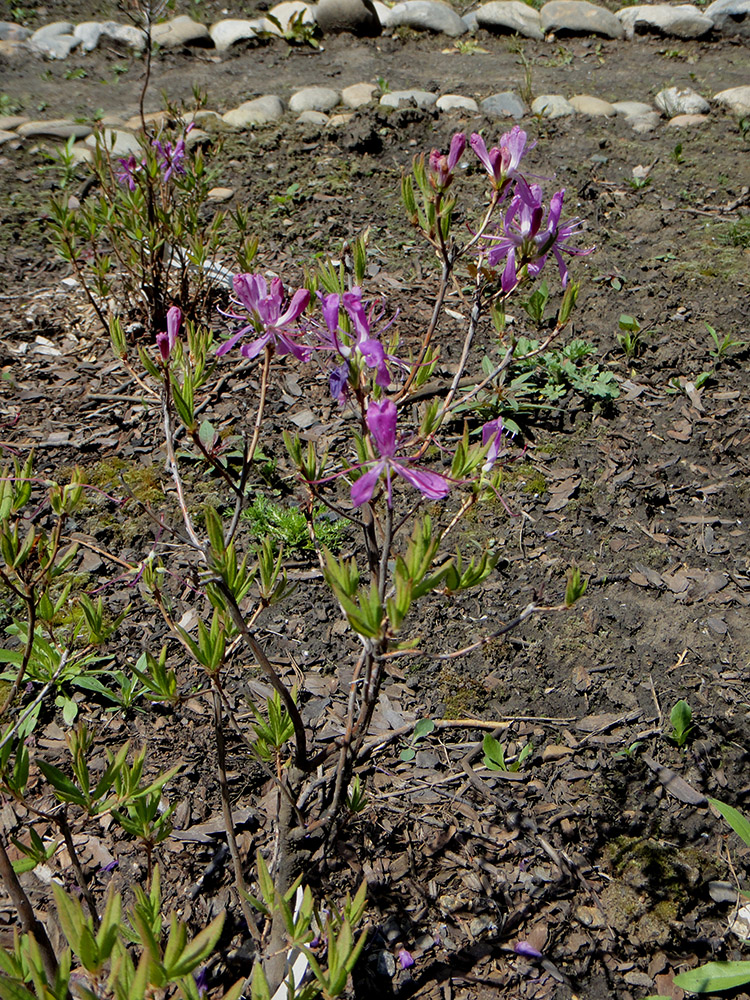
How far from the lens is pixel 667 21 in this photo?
22.6ft

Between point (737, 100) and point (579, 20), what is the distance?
2.26m

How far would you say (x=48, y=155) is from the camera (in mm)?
4906

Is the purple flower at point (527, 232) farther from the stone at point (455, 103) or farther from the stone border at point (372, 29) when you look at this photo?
the stone border at point (372, 29)

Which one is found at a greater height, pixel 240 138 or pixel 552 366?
pixel 240 138

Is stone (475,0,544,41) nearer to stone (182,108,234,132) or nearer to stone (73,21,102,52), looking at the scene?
stone (182,108,234,132)

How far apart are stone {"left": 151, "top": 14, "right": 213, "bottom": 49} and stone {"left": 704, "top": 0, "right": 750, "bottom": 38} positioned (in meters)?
4.65

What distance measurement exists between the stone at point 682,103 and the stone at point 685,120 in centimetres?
8

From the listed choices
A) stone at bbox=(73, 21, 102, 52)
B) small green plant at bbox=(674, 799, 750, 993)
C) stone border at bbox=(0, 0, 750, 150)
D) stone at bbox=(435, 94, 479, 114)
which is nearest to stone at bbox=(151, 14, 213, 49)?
stone border at bbox=(0, 0, 750, 150)

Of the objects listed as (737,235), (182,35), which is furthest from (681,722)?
(182,35)

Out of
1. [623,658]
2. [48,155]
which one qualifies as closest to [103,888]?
[623,658]

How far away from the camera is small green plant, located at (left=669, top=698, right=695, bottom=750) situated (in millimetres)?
1940

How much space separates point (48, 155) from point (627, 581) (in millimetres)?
4556

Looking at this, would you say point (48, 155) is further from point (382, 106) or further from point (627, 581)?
point (627, 581)

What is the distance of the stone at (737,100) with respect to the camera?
5.39 metres
